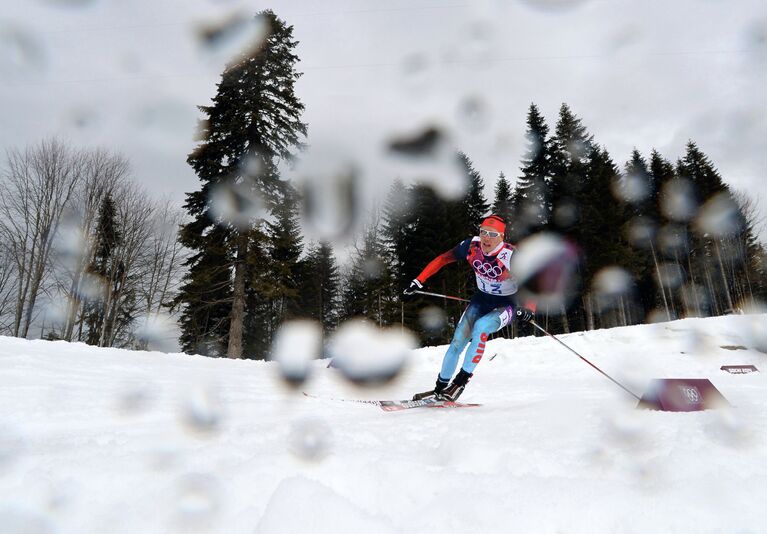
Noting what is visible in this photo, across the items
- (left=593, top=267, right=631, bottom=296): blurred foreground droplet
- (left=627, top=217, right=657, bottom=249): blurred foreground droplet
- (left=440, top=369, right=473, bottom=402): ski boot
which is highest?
(left=627, top=217, right=657, bottom=249): blurred foreground droplet

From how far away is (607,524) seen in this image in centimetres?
130

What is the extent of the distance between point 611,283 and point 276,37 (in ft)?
80.7

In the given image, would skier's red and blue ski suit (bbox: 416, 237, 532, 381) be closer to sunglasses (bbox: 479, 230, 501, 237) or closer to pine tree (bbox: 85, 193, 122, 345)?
sunglasses (bbox: 479, 230, 501, 237)

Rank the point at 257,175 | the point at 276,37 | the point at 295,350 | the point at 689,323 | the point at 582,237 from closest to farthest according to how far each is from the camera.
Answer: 1. the point at 295,350
2. the point at 689,323
3. the point at 257,175
4. the point at 276,37
5. the point at 582,237

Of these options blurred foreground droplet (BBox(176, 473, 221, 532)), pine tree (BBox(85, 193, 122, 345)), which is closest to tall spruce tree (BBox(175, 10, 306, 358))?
pine tree (BBox(85, 193, 122, 345))

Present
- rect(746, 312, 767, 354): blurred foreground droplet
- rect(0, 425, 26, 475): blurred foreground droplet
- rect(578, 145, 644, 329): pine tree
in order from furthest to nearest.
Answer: rect(578, 145, 644, 329): pine tree
rect(746, 312, 767, 354): blurred foreground droplet
rect(0, 425, 26, 475): blurred foreground droplet

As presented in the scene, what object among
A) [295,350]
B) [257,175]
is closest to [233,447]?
[295,350]

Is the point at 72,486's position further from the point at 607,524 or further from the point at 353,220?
the point at 353,220

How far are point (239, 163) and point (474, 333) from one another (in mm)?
14521

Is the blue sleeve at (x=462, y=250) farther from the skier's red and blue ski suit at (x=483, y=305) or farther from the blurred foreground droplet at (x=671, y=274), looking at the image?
the blurred foreground droplet at (x=671, y=274)

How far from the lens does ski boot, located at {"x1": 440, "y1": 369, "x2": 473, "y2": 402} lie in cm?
481

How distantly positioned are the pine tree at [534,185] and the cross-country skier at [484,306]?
25004 mm

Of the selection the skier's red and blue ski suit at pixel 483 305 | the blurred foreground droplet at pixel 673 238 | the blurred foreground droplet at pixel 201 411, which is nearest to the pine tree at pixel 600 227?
the blurred foreground droplet at pixel 673 238

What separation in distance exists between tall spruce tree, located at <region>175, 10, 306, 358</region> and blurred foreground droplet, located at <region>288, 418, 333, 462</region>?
12887 mm
